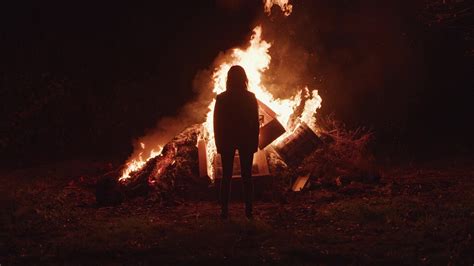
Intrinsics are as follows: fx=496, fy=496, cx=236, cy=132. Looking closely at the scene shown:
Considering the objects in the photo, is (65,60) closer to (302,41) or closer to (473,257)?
(302,41)

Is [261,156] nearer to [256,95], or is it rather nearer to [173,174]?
[256,95]

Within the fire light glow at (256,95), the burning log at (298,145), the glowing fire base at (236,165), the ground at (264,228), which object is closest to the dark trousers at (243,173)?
the ground at (264,228)

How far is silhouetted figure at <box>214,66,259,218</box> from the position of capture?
7.32m

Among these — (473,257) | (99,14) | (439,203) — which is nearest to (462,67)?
(439,203)

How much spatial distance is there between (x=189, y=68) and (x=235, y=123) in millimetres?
10141

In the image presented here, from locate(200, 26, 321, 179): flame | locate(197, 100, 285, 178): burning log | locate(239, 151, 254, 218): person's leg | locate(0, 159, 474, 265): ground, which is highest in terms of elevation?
locate(200, 26, 321, 179): flame

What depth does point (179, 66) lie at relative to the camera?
1722 centimetres

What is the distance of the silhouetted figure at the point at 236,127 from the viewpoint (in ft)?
24.0

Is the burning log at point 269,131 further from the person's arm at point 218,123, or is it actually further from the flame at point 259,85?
the person's arm at point 218,123

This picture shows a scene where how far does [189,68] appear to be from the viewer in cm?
1709

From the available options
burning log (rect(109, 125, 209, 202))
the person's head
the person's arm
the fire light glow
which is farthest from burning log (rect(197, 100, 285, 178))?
the person's head

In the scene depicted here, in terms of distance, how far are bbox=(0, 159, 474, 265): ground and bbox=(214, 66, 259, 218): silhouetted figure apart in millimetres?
652

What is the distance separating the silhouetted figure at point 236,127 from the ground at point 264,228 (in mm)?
652

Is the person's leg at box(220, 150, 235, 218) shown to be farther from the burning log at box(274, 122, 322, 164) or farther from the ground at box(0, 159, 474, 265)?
the burning log at box(274, 122, 322, 164)
